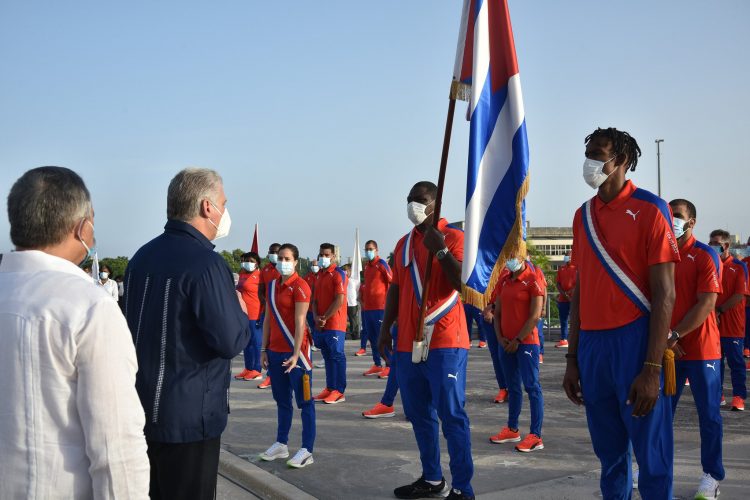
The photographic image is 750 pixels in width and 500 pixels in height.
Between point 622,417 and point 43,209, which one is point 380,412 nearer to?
point 622,417

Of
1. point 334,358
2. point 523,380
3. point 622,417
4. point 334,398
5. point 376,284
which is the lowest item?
point 334,398

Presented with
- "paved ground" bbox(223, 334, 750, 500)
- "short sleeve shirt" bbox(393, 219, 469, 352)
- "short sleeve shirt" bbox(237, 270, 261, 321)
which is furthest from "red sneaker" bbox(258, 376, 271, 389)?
"short sleeve shirt" bbox(393, 219, 469, 352)

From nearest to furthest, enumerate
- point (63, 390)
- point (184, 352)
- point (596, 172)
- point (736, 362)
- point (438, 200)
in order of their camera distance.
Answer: point (63, 390), point (184, 352), point (596, 172), point (438, 200), point (736, 362)

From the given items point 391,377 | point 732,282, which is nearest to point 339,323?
point 391,377

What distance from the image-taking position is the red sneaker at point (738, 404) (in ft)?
29.2

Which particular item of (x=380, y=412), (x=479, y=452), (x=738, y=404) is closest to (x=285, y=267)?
(x=380, y=412)

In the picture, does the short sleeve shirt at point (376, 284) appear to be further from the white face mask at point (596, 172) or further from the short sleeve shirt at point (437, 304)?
the white face mask at point (596, 172)

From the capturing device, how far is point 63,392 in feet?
7.02

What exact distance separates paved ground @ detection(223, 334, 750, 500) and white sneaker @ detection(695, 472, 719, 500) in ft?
0.56

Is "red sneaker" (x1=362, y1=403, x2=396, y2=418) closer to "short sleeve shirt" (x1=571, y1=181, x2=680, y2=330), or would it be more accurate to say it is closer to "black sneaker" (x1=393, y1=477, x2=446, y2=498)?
"black sneaker" (x1=393, y1=477, x2=446, y2=498)

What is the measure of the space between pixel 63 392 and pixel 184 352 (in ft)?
4.16

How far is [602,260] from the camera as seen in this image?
157 inches

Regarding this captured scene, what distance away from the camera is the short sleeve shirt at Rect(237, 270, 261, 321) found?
13.7 metres

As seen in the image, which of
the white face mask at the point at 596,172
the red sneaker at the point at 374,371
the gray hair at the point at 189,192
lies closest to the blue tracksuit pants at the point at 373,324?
the red sneaker at the point at 374,371
